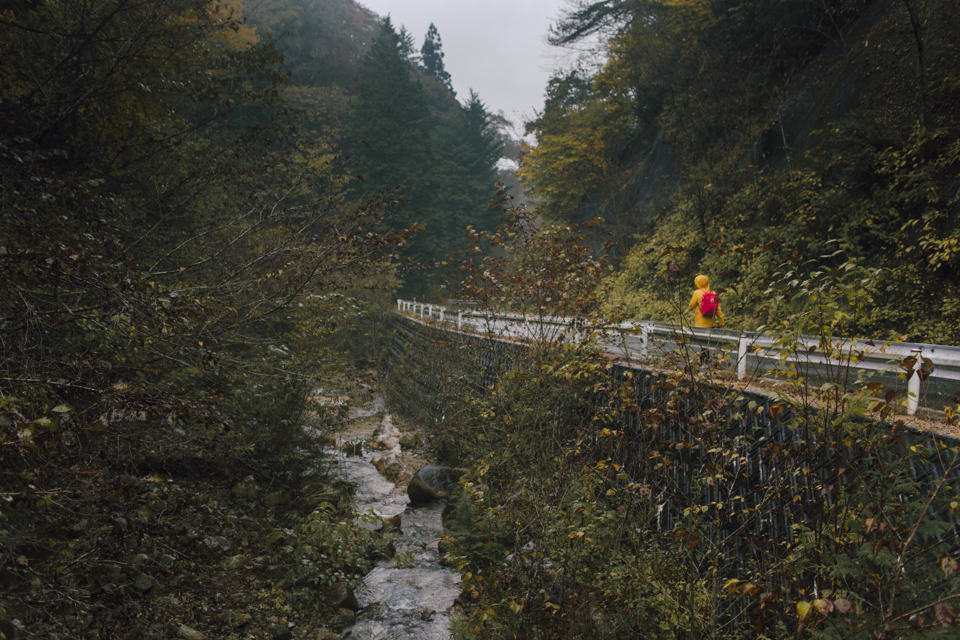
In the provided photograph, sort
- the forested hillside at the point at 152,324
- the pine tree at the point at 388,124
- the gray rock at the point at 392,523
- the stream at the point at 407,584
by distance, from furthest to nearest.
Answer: the pine tree at the point at 388,124, the gray rock at the point at 392,523, the stream at the point at 407,584, the forested hillside at the point at 152,324

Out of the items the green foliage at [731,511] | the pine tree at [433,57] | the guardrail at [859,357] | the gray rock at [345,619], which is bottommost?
the gray rock at [345,619]

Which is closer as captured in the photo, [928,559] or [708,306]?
[928,559]

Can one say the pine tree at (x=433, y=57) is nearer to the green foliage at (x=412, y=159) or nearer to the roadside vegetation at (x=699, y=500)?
the green foliage at (x=412, y=159)

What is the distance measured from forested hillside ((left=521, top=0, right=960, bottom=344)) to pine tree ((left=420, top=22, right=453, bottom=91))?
31.6 meters

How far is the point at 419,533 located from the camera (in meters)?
7.10

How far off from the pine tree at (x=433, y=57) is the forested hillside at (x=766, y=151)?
31.6 metres

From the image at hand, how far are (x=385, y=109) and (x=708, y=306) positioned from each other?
31.2 meters

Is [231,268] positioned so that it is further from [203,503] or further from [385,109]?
[385,109]

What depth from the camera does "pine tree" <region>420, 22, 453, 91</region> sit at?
50.4 m

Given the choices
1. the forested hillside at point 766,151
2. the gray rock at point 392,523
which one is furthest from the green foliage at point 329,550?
the forested hillside at point 766,151

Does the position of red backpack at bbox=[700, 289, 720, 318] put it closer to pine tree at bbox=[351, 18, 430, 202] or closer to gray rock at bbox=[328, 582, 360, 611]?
gray rock at bbox=[328, 582, 360, 611]

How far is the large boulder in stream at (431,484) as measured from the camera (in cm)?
814

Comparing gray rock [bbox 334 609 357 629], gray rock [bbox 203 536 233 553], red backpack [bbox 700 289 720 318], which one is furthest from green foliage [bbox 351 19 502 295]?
gray rock [bbox 334 609 357 629]

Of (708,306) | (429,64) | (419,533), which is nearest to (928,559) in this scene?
(708,306)
